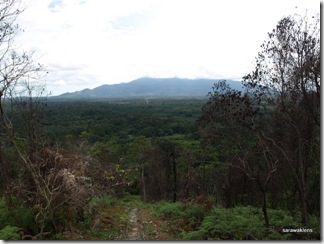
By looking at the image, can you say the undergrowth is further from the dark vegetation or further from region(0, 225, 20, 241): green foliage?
region(0, 225, 20, 241): green foliage

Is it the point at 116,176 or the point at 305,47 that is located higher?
the point at 305,47

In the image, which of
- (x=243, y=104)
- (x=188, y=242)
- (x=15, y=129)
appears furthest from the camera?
(x=243, y=104)

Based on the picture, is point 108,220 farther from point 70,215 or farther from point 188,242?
point 188,242

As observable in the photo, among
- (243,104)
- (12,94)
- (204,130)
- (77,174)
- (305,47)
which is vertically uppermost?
(305,47)

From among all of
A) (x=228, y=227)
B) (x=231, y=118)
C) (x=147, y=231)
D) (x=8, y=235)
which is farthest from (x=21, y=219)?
(x=231, y=118)

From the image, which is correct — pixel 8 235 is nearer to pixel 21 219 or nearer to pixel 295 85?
pixel 21 219

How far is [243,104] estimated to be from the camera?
10.2 m

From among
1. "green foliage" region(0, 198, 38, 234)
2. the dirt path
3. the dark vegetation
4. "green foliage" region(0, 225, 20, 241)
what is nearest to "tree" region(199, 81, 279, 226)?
the dark vegetation

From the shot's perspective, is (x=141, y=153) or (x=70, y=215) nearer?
(x=70, y=215)

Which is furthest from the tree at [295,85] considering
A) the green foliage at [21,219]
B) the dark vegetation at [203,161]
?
the green foliage at [21,219]

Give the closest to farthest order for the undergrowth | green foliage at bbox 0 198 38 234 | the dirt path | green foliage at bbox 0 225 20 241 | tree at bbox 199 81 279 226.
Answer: green foliage at bbox 0 225 20 241 < green foliage at bbox 0 198 38 234 < the undergrowth < the dirt path < tree at bbox 199 81 279 226

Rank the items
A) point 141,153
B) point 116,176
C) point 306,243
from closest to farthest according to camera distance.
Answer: point 306,243 → point 116,176 → point 141,153

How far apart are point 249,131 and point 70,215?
5.50 meters

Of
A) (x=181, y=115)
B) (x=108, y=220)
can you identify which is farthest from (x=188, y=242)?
(x=181, y=115)
